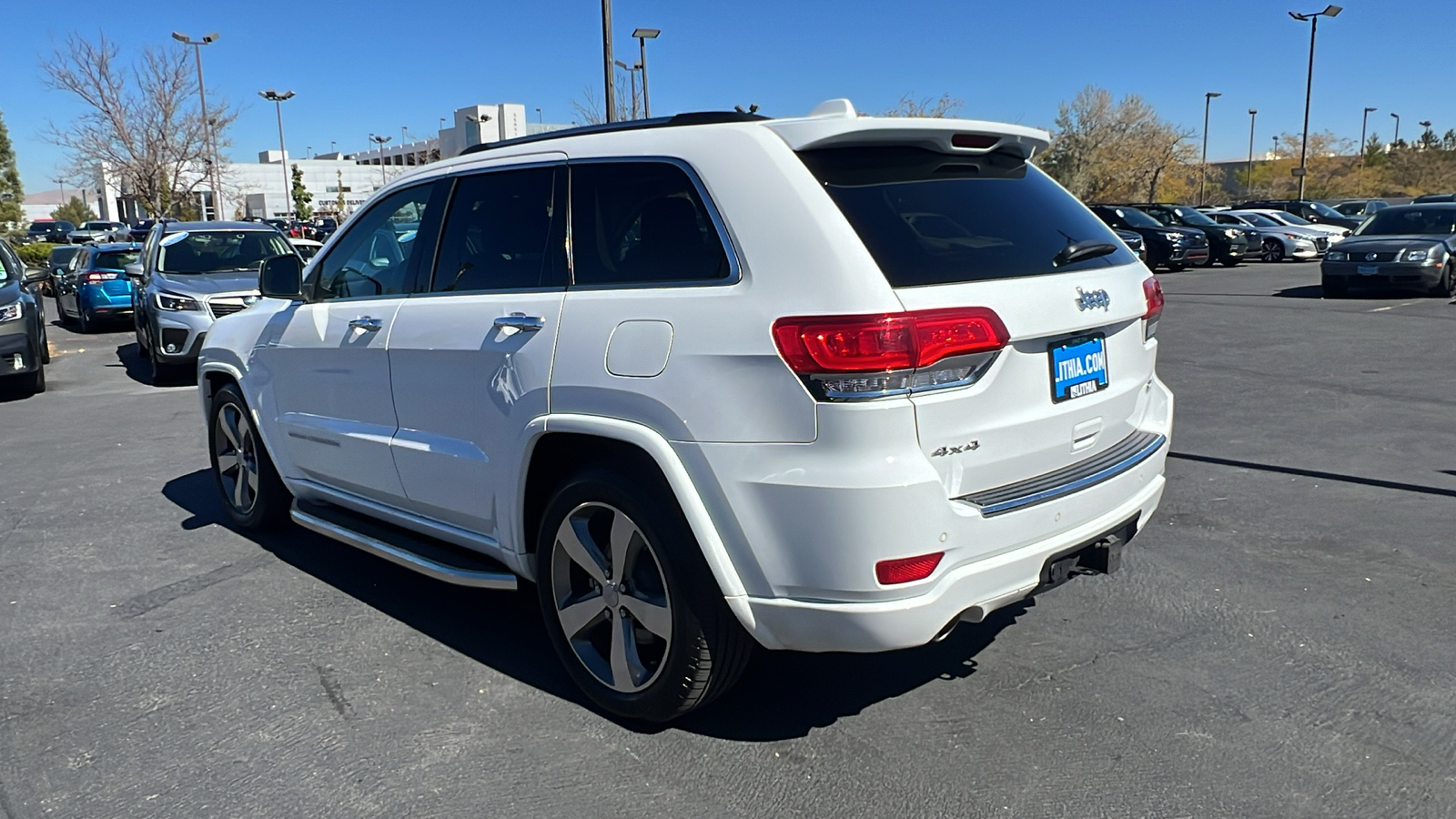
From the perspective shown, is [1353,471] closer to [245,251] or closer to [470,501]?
[470,501]

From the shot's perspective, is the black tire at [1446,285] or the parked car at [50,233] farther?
the parked car at [50,233]

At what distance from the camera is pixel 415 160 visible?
8300 cm

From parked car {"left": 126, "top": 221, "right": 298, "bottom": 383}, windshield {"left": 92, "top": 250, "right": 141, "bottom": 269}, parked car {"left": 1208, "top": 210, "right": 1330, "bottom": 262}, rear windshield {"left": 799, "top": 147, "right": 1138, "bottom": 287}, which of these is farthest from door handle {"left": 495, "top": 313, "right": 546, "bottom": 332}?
parked car {"left": 1208, "top": 210, "right": 1330, "bottom": 262}

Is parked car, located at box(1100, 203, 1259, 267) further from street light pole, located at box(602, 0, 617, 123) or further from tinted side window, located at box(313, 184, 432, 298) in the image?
Answer: tinted side window, located at box(313, 184, 432, 298)

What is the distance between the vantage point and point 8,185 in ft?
223

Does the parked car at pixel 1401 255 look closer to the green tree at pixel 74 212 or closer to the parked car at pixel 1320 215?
the parked car at pixel 1320 215

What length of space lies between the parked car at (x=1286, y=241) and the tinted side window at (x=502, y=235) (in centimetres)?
2744

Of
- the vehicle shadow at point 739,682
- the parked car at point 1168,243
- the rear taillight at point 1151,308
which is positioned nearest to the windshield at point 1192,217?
the parked car at point 1168,243

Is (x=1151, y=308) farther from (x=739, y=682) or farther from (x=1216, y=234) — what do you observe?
(x=1216, y=234)

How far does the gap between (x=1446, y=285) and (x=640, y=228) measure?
1778 centimetres

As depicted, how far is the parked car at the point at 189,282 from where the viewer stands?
1148cm

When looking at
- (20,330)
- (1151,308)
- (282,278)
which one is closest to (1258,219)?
(20,330)

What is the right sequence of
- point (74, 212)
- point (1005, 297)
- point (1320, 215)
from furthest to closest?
1. point (74, 212)
2. point (1320, 215)
3. point (1005, 297)

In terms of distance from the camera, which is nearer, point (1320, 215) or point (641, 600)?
point (641, 600)
